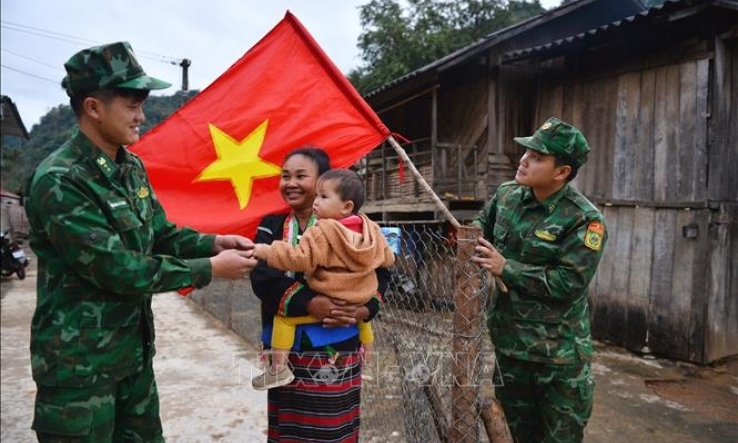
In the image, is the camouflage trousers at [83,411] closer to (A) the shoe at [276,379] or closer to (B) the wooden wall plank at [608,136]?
(A) the shoe at [276,379]

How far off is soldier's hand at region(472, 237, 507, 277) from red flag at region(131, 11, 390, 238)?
2.85 feet

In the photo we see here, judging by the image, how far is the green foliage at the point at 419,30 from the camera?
1616cm

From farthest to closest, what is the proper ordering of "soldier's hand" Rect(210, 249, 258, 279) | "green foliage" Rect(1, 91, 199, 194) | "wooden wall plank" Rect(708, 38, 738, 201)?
1. "green foliage" Rect(1, 91, 199, 194)
2. "wooden wall plank" Rect(708, 38, 738, 201)
3. "soldier's hand" Rect(210, 249, 258, 279)

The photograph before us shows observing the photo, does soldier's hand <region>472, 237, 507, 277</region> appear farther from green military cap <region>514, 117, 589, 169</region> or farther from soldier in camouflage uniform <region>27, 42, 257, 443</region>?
soldier in camouflage uniform <region>27, 42, 257, 443</region>

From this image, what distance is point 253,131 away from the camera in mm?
2707

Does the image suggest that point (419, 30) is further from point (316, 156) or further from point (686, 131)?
point (316, 156)

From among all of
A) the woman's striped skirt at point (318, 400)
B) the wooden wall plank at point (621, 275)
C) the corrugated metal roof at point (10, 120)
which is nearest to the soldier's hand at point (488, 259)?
the woman's striped skirt at point (318, 400)

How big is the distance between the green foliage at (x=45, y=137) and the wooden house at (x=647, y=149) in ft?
92.2

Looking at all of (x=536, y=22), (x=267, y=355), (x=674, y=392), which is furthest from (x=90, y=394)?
(x=536, y=22)

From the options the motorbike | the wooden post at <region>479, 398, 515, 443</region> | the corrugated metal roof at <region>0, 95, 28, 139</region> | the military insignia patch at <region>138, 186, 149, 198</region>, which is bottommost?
the motorbike

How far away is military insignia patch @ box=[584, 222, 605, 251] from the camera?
2111mm

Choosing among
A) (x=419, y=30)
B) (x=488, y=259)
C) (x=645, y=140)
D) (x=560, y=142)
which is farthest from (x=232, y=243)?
(x=419, y=30)

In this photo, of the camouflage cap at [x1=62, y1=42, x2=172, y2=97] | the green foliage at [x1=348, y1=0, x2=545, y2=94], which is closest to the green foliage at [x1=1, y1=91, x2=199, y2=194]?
the green foliage at [x1=348, y1=0, x2=545, y2=94]

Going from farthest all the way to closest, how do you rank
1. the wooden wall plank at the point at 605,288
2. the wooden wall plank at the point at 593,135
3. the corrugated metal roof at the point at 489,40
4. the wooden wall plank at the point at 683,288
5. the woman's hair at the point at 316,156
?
the corrugated metal roof at the point at 489,40 → the wooden wall plank at the point at 593,135 → the wooden wall plank at the point at 605,288 → the wooden wall plank at the point at 683,288 → the woman's hair at the point at 316,156
